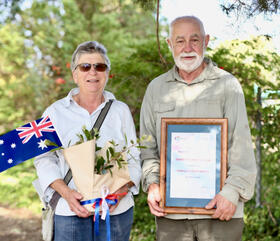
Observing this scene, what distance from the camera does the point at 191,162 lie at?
254 cm

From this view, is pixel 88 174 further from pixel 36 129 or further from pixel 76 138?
pixel 36 129

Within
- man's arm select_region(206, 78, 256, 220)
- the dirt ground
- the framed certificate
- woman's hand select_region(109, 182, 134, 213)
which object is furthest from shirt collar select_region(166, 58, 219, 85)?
the dirt ground

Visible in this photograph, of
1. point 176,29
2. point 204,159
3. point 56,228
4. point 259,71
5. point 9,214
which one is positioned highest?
point 176,29

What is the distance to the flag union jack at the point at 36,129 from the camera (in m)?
2.72

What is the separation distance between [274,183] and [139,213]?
7.40ft

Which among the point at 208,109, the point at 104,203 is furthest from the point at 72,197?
the point at 208,109

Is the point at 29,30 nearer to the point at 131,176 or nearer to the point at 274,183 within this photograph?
the point at 274,183

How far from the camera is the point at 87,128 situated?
275 centimetres

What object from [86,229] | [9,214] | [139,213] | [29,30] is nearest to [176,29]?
[86,229]

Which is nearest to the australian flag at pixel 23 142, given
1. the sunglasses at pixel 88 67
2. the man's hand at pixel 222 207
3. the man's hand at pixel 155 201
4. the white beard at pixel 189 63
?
the sunglasses at pixel 88 67

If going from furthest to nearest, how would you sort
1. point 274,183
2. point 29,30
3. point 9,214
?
point 29,30, point 9,214, point 274,183

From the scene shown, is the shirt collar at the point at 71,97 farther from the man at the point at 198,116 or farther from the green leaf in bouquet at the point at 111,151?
the green leaf in bouquet at the point at 111,151

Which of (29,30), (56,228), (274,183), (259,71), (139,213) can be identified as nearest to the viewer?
(56,228)

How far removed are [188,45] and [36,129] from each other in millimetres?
1250
